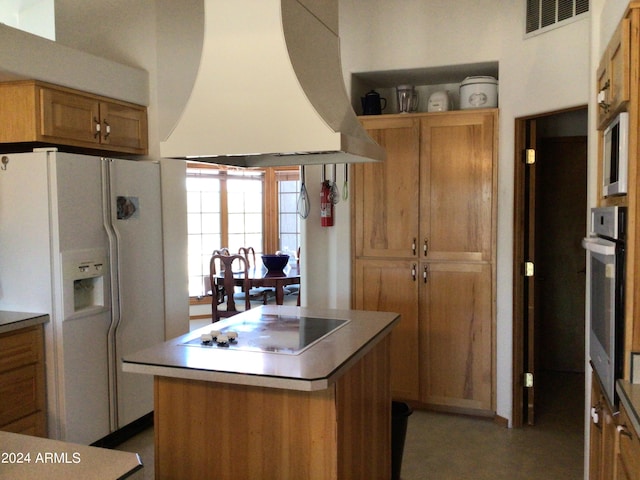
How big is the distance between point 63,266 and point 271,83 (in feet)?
5.57

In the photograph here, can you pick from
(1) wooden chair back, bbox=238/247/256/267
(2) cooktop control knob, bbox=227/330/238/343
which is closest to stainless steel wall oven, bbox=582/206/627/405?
(2) cooktop control knob, bbox=227/330/238/343

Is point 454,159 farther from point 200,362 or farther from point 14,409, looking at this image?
point 14,409

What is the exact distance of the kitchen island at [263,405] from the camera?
2.12 meters

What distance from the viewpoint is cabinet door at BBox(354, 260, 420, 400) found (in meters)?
4.13

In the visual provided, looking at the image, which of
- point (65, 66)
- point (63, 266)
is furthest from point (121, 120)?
point (63, 266)

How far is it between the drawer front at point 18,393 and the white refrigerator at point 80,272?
3.7 inches

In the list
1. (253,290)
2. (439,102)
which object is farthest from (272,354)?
(253,290)

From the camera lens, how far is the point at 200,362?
2182 mm

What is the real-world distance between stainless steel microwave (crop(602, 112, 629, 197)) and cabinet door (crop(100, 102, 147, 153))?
2.94m

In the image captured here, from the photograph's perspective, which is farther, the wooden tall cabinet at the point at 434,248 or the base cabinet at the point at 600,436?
the wooden tall cabinet at the point at 434,248

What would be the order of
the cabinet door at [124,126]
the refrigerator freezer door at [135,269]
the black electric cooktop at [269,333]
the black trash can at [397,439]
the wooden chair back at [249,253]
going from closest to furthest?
the black electric cooktop at [269,333], the black trash can at [397,439], the refrigerator freezer door at [135,269], the cabinet door at [124,126], the wooden chair back at [249,253]

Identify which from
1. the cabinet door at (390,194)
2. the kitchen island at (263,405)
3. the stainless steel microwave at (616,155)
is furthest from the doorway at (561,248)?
the kitchen island at (263,405)

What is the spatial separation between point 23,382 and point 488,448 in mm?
2741

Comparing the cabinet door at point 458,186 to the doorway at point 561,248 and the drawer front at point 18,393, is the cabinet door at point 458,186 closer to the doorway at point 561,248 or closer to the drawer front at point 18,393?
the doorway at point 561,248
